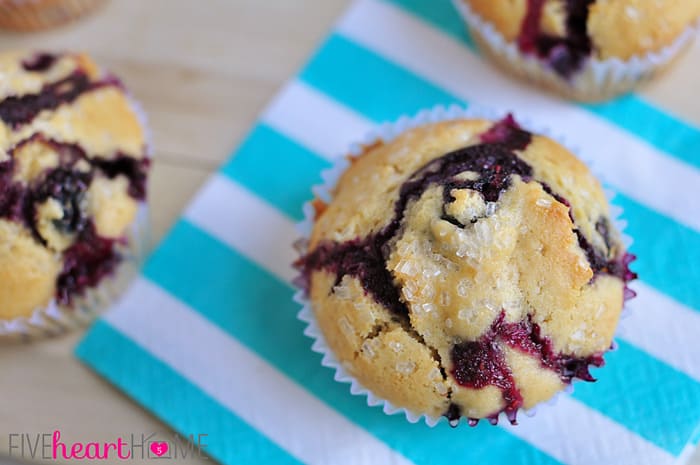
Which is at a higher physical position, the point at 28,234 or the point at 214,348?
the point at 28,234

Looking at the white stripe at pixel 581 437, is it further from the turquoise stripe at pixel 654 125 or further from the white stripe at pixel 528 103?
the turquoise stripe at pixel 654 125

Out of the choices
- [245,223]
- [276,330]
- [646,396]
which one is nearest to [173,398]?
[276,330]

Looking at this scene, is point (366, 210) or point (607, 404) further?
point (607, 404)

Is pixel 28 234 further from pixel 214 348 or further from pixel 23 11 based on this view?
pixel 23 11

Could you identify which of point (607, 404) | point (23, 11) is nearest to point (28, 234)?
point (23, 11)

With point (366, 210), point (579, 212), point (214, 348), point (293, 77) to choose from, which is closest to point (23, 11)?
point (293, 77)

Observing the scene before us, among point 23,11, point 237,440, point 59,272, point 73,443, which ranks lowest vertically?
point 73,443

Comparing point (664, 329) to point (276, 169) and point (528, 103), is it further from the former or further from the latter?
point (276, 169)

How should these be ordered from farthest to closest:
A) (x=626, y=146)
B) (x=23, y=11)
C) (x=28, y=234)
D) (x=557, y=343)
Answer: (x=23, y=11) < (x=626, y=146) < (x=28, y=234) < (x=557, y=343)

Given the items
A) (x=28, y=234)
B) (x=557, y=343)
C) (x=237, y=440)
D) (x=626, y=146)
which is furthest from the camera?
(x=626, y=146)
